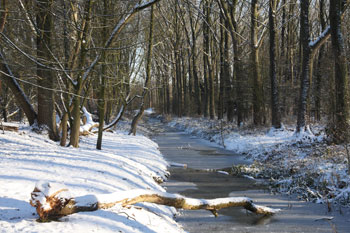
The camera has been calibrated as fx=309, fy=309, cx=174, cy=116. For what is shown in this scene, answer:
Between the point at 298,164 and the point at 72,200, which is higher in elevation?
the point at 72,200

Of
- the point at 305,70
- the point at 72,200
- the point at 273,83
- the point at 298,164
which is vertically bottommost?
the point at 298,164

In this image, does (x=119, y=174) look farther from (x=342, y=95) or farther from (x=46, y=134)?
(x=342, y=95)

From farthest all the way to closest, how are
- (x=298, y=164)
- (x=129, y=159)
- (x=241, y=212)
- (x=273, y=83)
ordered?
1. (x=273, y=83)
2. (x=129, y=159)
3. (x=298, y=164)
4. (x=241, y=212)

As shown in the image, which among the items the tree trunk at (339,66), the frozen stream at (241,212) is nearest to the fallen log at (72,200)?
the frozen stream at (241,212)

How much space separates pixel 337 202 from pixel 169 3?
25.9 meters

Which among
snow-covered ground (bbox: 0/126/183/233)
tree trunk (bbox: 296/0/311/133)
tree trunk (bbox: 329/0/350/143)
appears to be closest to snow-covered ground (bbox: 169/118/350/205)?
tree trunk (bbox: 296/0/311/133)

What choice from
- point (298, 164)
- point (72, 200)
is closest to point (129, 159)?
point (298, 164)

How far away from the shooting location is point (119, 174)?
7.11 meters

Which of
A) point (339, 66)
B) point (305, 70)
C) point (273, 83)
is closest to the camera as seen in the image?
point (339, 66)

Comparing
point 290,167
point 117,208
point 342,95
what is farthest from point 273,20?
point 117,208

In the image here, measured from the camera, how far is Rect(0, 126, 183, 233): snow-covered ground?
12.3 feet

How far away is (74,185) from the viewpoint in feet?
17.4

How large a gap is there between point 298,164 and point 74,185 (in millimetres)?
6894

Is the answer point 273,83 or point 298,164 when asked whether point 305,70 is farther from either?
point 298,164
